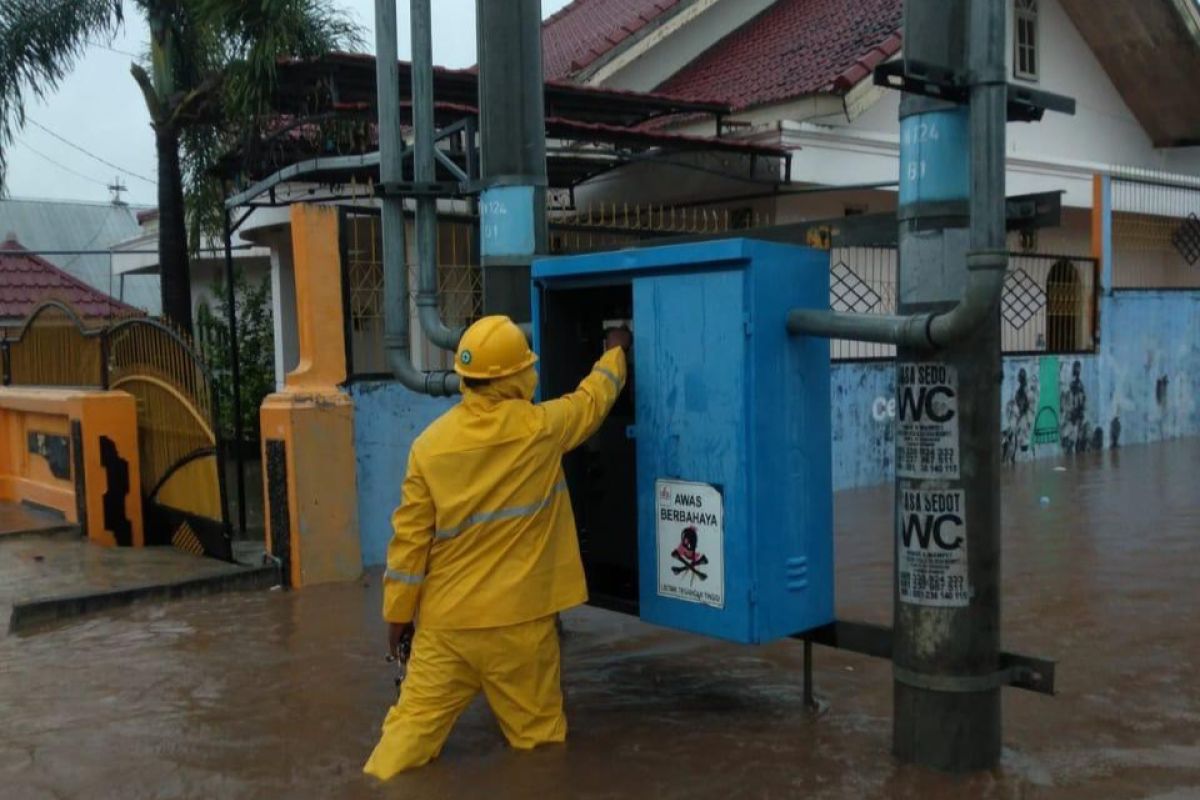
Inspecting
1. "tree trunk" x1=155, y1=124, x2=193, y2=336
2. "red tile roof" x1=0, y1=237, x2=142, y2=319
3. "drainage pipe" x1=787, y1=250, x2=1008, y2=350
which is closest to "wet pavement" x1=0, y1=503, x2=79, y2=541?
"tree trunk" x1=155, y1=124, x2=193, y2=336

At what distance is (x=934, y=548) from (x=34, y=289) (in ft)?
46.6

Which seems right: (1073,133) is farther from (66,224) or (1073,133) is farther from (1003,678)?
(66,224)

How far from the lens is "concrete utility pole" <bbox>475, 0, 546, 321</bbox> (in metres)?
5.24

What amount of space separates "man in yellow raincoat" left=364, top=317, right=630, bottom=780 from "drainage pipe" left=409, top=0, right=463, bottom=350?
4.81 feet

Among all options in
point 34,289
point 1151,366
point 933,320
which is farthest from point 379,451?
point 1151,366

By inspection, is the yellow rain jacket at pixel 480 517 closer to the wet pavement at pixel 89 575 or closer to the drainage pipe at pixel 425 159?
the drainage pipe at pixel 425 159

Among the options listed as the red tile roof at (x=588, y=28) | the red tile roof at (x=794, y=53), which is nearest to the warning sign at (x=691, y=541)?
the red tile roof at (x=794, y=53)

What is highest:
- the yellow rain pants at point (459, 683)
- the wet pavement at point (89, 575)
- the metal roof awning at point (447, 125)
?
the metal roof awning at point (447, 125)

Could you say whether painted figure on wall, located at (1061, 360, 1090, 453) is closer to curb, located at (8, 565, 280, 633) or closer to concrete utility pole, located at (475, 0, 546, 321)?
curb, located at (8, 565, 280, 633)

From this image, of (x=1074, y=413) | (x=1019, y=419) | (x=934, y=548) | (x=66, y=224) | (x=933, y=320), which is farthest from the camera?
(x=66, y=224)

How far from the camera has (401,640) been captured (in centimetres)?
433

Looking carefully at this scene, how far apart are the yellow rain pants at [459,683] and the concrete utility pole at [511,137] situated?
1767 millimetres

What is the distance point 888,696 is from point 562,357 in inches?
78.3

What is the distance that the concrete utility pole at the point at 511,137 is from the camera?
5242 mm
